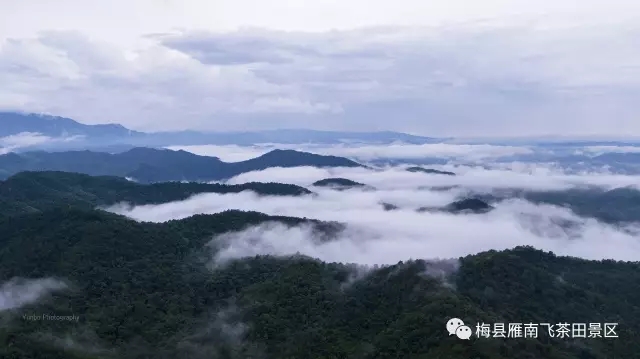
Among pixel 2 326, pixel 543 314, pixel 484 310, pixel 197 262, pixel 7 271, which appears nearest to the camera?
pixel 2 326

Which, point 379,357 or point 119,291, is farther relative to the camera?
point 119,291

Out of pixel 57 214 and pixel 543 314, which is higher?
pixel 57 214

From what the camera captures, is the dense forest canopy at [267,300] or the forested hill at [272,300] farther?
the dense forest canopy at [267,300]

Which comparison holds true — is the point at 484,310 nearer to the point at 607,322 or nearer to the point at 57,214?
the point at 607,322

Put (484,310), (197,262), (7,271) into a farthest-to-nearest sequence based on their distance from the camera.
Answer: (197,262) < (7,271) < (484,310)

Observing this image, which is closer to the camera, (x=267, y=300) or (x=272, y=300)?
(x=272, y=300)

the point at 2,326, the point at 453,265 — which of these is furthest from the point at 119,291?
the point at 453,265

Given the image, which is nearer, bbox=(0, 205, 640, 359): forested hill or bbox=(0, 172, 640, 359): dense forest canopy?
bbox=(0, 205, 640, 359): forested hill
